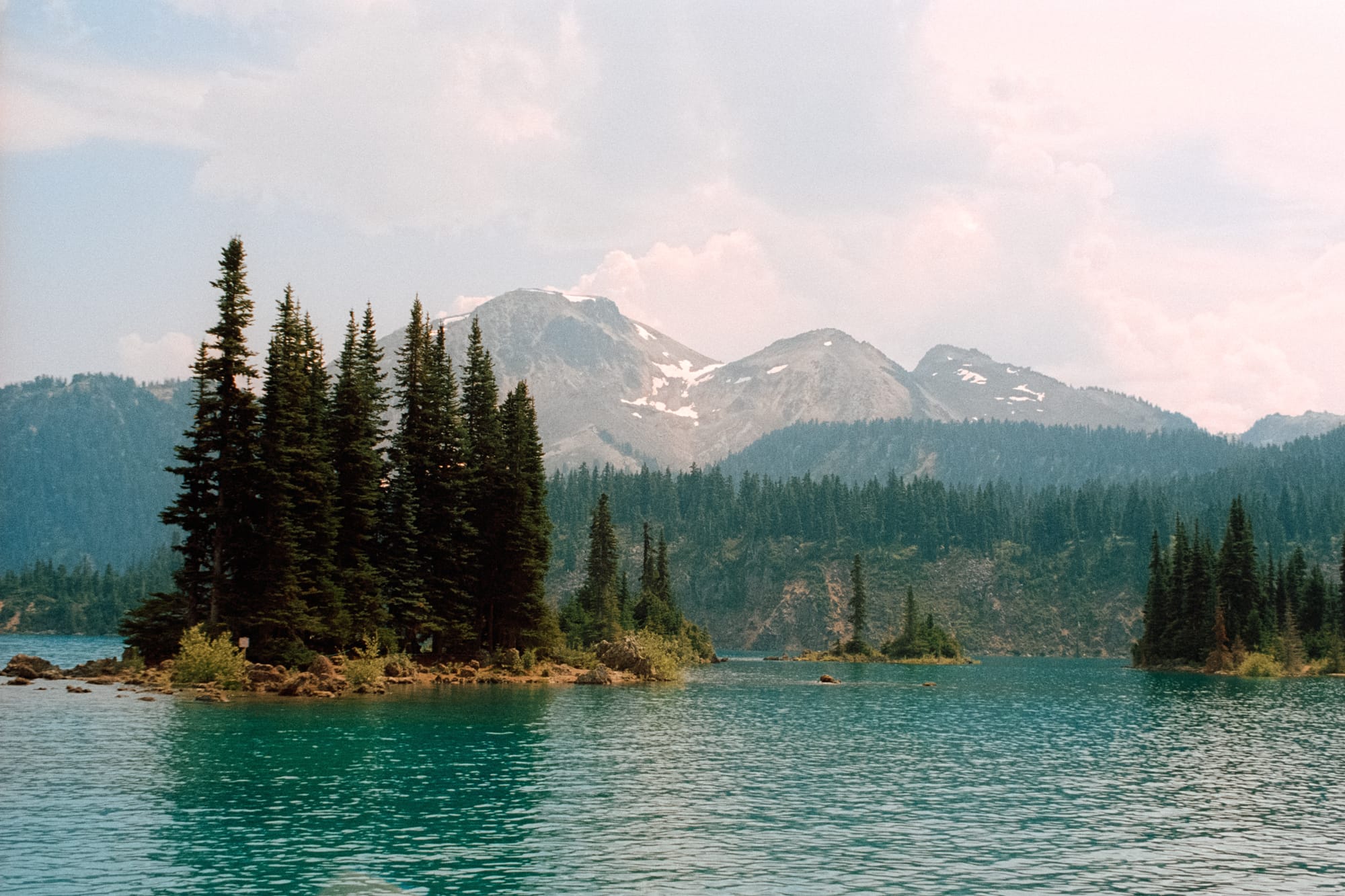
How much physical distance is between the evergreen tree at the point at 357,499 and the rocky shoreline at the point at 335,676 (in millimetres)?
4286

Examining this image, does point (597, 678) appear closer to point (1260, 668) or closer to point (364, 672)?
point (364, 672)

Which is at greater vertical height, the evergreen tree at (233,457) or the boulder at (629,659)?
the evergreen tree at (233,457)

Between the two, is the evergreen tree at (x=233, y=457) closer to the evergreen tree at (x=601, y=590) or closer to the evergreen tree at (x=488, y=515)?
the evergreen tree at (x=488, y=515)

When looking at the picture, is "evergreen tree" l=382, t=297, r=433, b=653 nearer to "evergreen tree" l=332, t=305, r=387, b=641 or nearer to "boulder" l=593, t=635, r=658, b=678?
"evergreen tree" l=332, t=305, r=387, b=641

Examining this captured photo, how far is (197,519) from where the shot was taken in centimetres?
7662

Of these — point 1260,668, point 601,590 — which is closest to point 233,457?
point 601,590

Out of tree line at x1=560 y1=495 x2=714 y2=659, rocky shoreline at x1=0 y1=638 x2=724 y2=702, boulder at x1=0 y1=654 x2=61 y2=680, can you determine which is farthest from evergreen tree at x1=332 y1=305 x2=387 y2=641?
tree line at x1=560 y1=495 x2=714 y2=659

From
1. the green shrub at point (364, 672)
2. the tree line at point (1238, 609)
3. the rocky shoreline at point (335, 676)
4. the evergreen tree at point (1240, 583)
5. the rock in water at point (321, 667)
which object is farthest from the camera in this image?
the evergreen tree at point (1240, 583)

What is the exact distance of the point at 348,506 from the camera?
8512 centimetres

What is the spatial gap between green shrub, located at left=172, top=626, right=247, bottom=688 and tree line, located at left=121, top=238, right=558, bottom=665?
3709 mm

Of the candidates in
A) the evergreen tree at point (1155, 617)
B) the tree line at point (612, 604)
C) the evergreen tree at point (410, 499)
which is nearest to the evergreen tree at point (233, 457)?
the evergreen tree at point (410, 499)

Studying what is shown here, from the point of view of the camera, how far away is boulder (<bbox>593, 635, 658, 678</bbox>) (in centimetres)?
10519

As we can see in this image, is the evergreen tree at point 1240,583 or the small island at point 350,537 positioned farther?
A: the evergreen tree at point 1240,583

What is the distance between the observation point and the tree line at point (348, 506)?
76.6m
